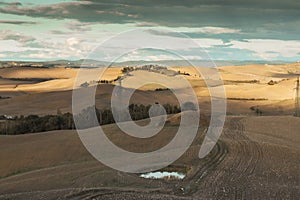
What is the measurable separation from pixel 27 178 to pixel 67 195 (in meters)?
6.47

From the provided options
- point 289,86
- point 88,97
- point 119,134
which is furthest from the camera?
point 289,86

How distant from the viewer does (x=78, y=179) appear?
21.8 meters

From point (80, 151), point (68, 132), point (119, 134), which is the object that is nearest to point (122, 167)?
point (80, 151)

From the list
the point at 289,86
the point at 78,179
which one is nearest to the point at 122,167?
the point at 78,179

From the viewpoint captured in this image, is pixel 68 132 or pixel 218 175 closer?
pixel 218 175

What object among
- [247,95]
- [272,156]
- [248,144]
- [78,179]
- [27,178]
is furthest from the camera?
[247,95]

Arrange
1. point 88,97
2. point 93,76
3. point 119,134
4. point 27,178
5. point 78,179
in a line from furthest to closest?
point 93,76, point 88,97, point 119,134, point 27,178, point 78,179

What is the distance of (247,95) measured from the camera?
102m

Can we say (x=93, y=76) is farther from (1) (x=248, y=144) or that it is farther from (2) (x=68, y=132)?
(1) (x=248, y=144)

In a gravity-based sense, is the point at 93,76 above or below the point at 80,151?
above

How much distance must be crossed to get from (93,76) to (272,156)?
334 feet

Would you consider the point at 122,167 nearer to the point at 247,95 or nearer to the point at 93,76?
the point at 247,95

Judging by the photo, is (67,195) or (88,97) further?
(88,97)

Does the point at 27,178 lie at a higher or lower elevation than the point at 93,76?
lower
